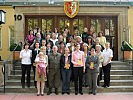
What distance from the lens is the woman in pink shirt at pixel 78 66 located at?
12125 mm

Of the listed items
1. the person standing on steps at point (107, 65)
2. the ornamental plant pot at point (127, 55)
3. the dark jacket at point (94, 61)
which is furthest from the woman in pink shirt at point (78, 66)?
the ornamental plant pot at point (127, 55)

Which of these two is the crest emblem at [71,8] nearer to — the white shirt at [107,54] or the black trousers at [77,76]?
the white shirt at [107,54]

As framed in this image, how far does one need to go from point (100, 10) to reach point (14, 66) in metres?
5.41

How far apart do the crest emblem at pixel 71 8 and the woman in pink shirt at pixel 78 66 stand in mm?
4879

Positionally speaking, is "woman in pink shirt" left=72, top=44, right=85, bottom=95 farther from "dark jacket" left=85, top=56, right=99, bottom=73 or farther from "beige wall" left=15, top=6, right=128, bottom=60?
"beige wall" left=15, top=6, right=128, bottom=60

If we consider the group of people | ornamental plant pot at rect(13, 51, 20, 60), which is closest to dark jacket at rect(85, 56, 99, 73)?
the group of people

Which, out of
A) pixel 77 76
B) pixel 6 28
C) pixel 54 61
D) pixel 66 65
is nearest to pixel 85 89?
pixel 77 76

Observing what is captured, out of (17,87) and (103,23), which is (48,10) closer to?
(103,23)

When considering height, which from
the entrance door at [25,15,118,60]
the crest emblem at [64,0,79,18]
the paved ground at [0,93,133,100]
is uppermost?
the crest emblem at [64,0,79,18]

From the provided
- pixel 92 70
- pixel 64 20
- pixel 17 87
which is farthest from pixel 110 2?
pixel 17 87

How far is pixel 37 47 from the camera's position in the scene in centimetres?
1264

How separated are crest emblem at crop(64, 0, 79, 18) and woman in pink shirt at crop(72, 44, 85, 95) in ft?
16.0

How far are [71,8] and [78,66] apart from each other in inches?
209

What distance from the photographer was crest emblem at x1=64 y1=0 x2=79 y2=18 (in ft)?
54.7
